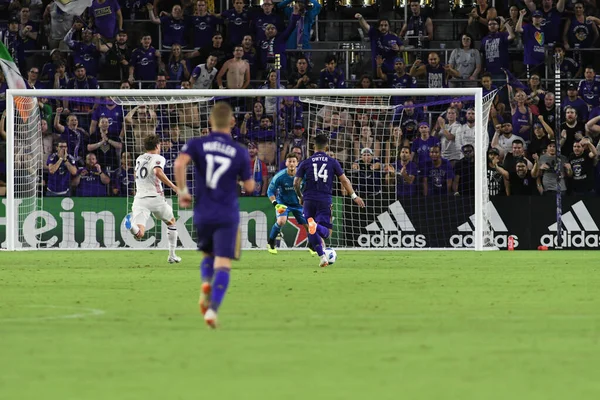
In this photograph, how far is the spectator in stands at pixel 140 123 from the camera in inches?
1050

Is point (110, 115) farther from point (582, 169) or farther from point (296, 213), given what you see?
point (582, 169)

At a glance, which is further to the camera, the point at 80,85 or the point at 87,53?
the point at 87,53

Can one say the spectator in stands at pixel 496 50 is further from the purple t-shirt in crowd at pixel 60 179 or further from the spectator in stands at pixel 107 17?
the purple t-shirt in crowd at pixel 60 179

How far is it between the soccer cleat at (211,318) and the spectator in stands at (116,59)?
18964mm

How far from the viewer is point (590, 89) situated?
26953mm

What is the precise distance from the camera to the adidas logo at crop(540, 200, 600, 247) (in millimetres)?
25609

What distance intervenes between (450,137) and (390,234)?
95.6 inches

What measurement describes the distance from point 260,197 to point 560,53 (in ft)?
24.1

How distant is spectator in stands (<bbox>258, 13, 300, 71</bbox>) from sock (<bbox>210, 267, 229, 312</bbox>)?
1784 centimetres

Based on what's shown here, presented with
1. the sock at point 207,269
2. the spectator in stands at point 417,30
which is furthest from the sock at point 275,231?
the sock at point 207,269

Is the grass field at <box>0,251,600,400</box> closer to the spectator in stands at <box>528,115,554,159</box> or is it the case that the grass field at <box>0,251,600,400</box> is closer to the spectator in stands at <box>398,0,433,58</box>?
the spectator in stands at <box>528,115,554,159</box>

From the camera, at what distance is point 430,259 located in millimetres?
22344

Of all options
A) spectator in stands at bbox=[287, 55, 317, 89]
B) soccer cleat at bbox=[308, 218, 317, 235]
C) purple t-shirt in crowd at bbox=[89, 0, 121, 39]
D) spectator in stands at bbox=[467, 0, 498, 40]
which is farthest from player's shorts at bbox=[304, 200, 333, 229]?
purple t-shirt in crowd at bbox=[89, 0, 121, 39]

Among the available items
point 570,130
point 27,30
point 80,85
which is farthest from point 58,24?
point 570,130
